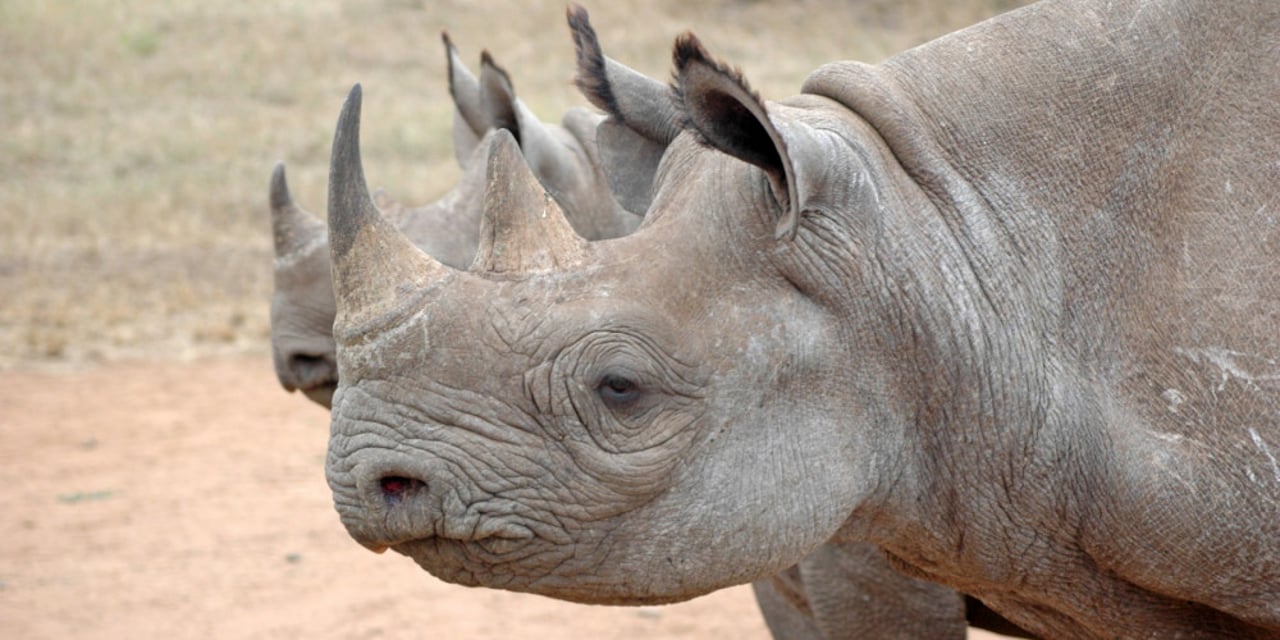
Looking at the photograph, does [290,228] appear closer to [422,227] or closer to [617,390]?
[422,227]

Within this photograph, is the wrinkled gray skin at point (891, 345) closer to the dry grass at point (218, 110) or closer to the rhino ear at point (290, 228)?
the rhino ear at point (290, 228)

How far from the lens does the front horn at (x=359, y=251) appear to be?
9.20 feet

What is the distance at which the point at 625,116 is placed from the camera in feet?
11.1

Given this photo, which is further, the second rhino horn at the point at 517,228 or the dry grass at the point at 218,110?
the dry grass at the point at 218,110

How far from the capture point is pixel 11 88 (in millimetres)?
19234

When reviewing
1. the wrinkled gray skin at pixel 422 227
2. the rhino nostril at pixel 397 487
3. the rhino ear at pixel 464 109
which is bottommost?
the rhino nostril at pixel 397 487

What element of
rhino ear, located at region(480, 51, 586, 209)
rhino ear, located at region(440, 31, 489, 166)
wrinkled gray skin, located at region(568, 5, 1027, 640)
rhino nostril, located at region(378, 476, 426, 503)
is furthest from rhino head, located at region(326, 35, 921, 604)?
rhino ear, located at region(440, 31, 489, 166)

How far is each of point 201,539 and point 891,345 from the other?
570cm

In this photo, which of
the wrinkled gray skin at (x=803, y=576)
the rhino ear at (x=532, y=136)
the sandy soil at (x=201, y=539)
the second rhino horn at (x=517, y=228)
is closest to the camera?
the second rhino horn at (x=517, y=228)

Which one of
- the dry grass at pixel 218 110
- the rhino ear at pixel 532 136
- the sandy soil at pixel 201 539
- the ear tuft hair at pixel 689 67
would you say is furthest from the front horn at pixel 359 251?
the dry grass at pixel 218 110

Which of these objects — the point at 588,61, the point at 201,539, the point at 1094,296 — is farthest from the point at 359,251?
the point at 201,539

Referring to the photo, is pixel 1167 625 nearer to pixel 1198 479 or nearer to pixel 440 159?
pixel 1198 479

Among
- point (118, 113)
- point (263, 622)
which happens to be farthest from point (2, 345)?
point (118, 113)

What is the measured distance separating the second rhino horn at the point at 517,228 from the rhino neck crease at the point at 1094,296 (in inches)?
23.1
